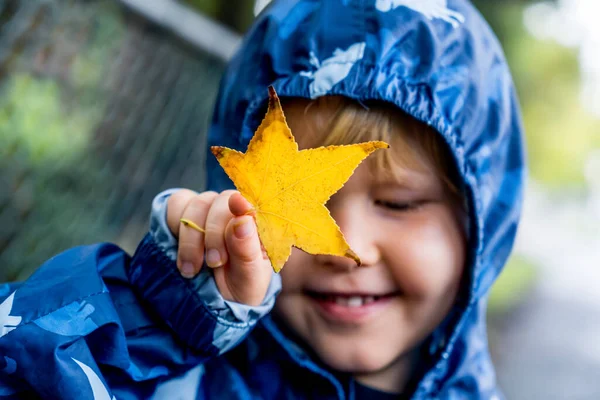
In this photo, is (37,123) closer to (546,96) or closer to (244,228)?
(244,228)

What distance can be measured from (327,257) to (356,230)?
9 centimetres

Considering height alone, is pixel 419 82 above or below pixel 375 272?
above

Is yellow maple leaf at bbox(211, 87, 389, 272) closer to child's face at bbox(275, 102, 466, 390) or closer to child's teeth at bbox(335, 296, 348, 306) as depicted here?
child's face at bbox(275, 102, 466, 390)

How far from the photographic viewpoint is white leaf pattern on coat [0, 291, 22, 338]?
1.04 metres

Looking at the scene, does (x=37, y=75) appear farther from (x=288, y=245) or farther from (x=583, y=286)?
(x=583, y=286)

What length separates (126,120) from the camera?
271 centimetres

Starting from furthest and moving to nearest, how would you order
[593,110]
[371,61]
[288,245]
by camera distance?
[593,110], [371,61], [288,245]

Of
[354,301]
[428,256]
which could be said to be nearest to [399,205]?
[428,256]

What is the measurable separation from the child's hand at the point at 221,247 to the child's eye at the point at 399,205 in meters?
0.35

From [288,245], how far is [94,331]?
49cm

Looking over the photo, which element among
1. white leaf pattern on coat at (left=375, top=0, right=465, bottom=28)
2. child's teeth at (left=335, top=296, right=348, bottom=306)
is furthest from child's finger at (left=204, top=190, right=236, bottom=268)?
white leaf pattern on coat at (left=375, top=0, right=465, bottom=28)

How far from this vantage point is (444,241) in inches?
54.1

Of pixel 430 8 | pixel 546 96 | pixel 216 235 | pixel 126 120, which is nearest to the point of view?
pixel 216 235

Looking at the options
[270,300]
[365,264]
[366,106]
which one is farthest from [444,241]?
[270,300]
